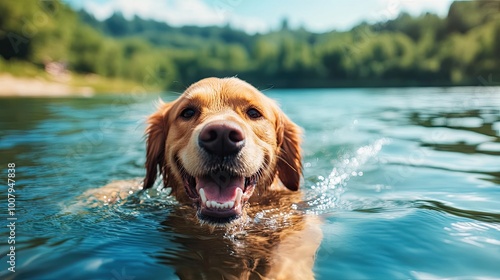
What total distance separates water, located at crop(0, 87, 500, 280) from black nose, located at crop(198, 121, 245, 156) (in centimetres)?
81

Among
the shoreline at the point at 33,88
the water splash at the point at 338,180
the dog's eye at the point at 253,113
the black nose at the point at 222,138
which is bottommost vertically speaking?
the shoreline at the point at 33,88

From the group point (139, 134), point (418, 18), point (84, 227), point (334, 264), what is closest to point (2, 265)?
point (84, 227)

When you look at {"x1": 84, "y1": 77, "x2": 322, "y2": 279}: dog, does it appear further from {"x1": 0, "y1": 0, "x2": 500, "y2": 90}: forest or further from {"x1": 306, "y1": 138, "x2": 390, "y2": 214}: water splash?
{"x1": 0, "y1": 0, "x2": 500, "y2": 90}: forest

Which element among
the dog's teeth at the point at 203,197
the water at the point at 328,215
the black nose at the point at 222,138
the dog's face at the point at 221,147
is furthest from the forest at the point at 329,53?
the black nose at the point at 222,138

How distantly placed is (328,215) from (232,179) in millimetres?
1268

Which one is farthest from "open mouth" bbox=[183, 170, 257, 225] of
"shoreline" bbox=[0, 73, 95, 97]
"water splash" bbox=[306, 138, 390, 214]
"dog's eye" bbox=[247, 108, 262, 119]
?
"shoreline" bbox=[0, 73, 95, 97]

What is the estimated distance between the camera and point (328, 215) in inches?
196

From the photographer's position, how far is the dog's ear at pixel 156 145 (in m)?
5.66

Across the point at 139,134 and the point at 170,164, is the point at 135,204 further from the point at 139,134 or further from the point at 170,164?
the point at 139,134

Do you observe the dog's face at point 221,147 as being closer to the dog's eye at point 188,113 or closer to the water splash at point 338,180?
the dog's eye at point 188,113

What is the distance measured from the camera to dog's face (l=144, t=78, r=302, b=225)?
4.02m

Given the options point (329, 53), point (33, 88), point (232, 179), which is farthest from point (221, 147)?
point (329, 53)

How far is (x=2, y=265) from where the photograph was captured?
11.1 feet

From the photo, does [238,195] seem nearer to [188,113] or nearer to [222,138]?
[222,138]
